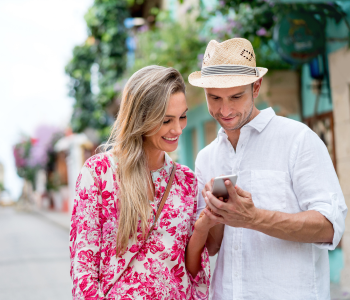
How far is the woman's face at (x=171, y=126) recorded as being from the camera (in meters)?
2.07

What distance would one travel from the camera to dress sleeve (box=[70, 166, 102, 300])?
6.20 feet

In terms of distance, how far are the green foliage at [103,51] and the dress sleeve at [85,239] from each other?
1142cm

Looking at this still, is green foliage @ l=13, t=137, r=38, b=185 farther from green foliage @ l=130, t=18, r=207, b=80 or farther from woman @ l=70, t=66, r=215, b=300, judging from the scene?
woman @ l=70, t=66, r=215, b=300

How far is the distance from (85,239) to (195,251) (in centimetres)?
54

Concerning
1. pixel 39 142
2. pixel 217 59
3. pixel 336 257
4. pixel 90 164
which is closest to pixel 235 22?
pixel 336 257

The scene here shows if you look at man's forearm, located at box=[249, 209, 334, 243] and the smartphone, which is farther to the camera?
man's forearm, located at box=[249, 209, 334, 243]

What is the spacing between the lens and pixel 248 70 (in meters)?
2.07

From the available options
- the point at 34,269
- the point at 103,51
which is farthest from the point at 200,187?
the point at 103,51

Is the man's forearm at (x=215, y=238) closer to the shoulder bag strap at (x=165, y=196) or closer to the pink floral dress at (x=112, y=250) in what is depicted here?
the pink floral dress at (x=112, y=250)

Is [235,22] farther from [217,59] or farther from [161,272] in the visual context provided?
[161,272]

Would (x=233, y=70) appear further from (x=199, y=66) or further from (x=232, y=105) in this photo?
(x=199, y=66)

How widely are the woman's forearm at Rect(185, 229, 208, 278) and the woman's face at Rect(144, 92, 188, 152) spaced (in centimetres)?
43

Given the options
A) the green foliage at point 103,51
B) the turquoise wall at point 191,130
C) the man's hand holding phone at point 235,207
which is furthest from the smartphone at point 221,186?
the green foliage at point 103,51

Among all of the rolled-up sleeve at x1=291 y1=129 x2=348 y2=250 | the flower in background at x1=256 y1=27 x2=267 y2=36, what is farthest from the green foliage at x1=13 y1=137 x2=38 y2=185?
the rolled-up sleeve at x1=291 y1=129 x2=348 y2=250
